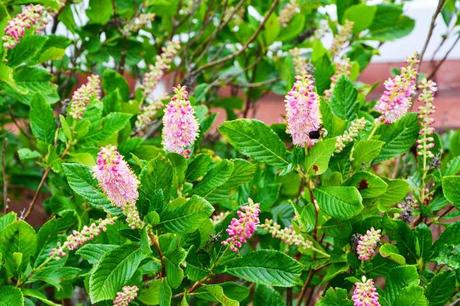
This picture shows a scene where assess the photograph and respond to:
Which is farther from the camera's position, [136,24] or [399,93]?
[136,24]

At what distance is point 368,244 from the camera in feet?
3.59

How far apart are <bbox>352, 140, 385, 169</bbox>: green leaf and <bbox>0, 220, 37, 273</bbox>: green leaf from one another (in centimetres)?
50

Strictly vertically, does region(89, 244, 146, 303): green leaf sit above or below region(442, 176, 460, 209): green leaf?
below

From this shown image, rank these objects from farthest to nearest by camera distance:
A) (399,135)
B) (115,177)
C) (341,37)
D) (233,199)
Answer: (341,37), (233,199), (399,135), (115,177)

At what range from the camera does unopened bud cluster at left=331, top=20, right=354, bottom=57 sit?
166 centimetres

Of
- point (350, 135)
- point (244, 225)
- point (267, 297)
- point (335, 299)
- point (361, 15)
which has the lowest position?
point (267, 297)

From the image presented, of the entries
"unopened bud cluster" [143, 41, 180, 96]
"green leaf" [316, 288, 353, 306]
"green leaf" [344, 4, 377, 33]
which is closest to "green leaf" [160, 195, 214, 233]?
"green leaf" [316, 288, 353, 306]

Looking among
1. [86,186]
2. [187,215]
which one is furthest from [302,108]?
[86,186]

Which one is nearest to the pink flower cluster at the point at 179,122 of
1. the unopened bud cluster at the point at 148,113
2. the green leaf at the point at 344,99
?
the green leaf at the point at 344,99

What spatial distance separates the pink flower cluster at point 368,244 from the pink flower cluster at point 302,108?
0.18m

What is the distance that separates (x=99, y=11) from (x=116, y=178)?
2.93 ft

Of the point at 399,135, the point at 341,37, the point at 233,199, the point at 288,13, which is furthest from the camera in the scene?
the point at 288,13

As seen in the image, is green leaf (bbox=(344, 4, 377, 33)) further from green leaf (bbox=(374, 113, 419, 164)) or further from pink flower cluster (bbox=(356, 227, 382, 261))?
pink flower cluster (bbox=(356, 227, 382, 261))

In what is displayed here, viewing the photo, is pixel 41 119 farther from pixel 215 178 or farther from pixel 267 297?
pixel 267 297
